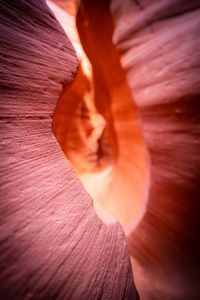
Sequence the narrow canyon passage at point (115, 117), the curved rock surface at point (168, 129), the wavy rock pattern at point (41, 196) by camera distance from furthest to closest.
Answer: the narrow canyon passage at point (115, 117), the curved rock surface at point (168, 129), the wavy rock pattern at point (41, 196)

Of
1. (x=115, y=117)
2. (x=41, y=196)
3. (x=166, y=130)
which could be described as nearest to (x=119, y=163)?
(x=115, y=117)

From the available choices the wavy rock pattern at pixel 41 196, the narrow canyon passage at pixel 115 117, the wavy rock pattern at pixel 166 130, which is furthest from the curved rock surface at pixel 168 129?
the wavy rock pattern at pixel 41 196

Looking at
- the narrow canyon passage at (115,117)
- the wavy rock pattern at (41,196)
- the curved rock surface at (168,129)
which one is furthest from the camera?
the narrow canyon passage at (115,117)

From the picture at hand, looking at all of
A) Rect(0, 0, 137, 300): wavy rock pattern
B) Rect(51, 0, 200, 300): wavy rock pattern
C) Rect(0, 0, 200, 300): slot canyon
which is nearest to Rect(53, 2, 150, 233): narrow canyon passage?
Rect(0, 0, 200, 300): slot canyon

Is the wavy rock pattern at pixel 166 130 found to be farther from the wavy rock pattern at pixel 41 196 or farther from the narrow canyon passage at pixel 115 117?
the wavy rock pattern at pixel 41 196

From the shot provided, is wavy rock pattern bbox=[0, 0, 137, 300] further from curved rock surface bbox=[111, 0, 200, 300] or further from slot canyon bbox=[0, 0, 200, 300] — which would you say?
curved rock surface bbox=[111, 0, 200, 300]

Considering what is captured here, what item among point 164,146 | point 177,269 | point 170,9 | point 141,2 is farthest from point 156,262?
point 141,2

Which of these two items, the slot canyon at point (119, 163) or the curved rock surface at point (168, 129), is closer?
the slot canyon at point (119, 163)

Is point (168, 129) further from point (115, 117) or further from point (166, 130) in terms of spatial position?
point (115, 117)
